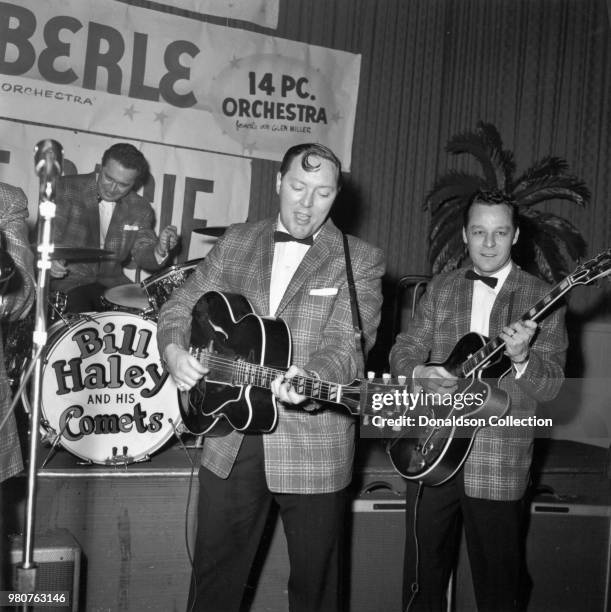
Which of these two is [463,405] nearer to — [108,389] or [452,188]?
[108,389]

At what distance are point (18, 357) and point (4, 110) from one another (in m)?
2.16

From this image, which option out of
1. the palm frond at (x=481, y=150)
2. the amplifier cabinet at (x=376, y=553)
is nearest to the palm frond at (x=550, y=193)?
the palm frond at (x=481, y=150)

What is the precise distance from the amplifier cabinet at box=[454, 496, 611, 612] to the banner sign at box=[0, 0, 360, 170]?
3.72 metres

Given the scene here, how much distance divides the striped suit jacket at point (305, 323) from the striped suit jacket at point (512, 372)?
0.55m

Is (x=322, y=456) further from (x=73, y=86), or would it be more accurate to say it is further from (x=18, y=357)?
(x=73, y=86)

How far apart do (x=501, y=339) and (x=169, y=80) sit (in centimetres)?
396

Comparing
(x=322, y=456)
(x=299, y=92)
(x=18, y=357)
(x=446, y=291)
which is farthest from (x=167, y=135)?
(x=322, y=456)

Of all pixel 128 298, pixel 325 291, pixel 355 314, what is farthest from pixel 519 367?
pixel 128 298

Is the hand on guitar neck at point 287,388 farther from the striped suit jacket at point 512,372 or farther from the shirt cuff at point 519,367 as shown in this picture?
the shirt cuff at point 519,367

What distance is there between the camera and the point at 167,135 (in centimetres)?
567

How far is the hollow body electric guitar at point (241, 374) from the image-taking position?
235cm

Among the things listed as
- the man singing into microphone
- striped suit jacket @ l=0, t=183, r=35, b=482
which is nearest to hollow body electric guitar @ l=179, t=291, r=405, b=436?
striped suit jacket @ l=0, t=183, r=35, b=482

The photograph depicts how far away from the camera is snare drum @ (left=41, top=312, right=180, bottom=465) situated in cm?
350

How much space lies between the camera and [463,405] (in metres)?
2.78
